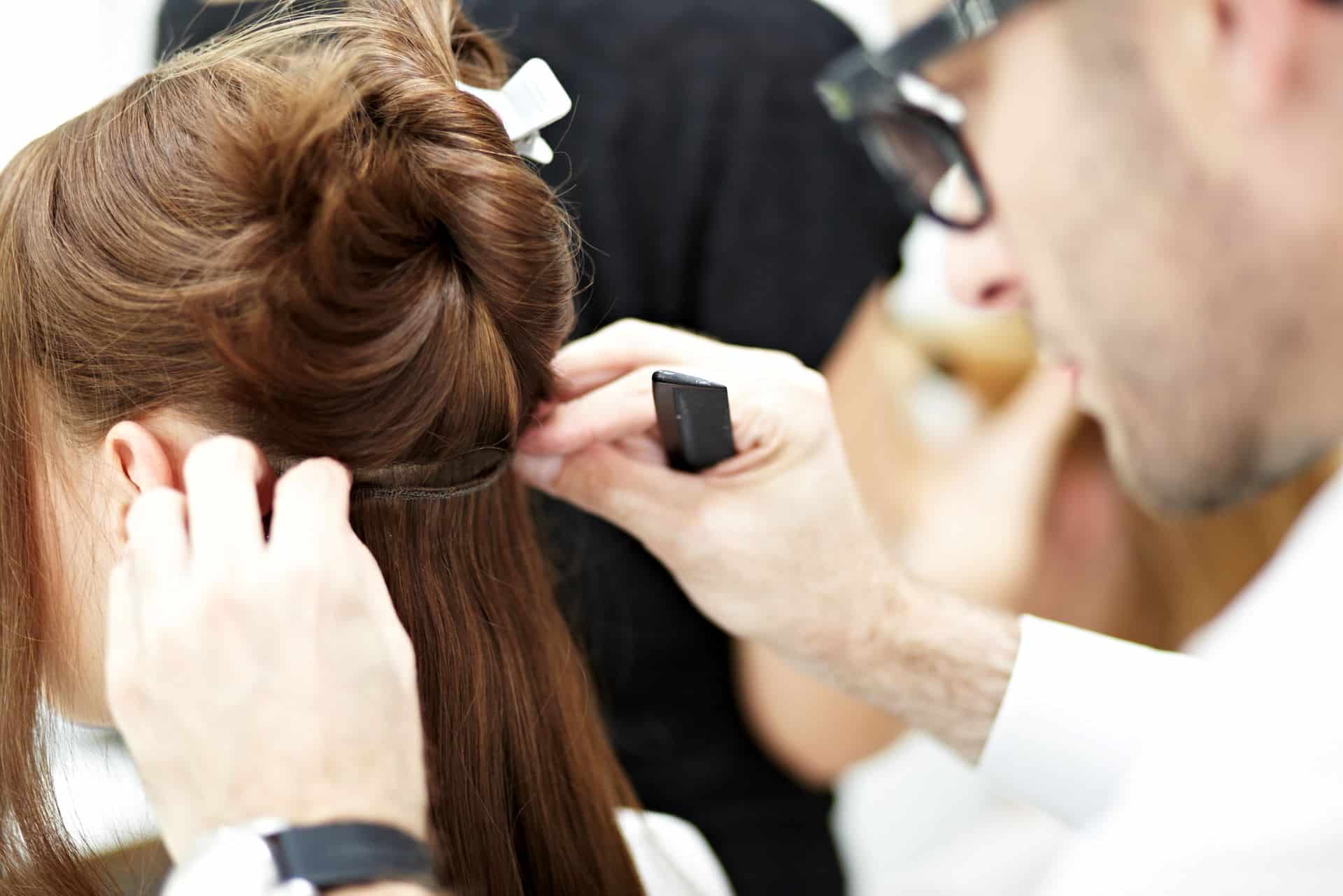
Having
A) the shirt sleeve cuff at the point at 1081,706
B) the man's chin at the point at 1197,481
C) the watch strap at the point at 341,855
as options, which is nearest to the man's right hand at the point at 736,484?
the shirt sleeve cuff at the point at 1081,706

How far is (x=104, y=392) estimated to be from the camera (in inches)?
21.8

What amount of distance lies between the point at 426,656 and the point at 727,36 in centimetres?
58

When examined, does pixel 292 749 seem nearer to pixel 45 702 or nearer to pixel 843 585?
pixel 45 702

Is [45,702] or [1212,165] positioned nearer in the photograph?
[45,702]

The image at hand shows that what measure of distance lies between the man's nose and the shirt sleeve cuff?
33cm

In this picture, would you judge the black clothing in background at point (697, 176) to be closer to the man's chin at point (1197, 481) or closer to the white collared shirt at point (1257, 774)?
the man's chin at point (1197, 481)

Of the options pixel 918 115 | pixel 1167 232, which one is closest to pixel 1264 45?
pixel 1167 232

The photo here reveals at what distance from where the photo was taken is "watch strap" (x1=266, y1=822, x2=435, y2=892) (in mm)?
423

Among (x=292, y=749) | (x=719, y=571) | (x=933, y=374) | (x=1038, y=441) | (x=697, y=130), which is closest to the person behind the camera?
(x=292, y=749)

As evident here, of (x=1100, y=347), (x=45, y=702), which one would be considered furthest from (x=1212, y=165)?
(x=45, y=702)

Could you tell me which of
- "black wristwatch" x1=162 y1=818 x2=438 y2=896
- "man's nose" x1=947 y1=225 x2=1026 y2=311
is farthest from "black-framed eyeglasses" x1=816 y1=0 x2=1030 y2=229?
"black wristwatch" x1=162 y1=818 x2=438 y2=896

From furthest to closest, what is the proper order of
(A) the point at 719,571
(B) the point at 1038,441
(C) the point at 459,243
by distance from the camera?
(B) the point at 1038,441 → (A) the point at 719,571 → (C) the point at 459,243

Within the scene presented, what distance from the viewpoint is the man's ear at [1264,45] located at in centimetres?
65

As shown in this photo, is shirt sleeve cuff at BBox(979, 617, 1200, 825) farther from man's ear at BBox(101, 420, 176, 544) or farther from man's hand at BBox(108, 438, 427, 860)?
man's ear at BBox(101, 420, 176, 544)
